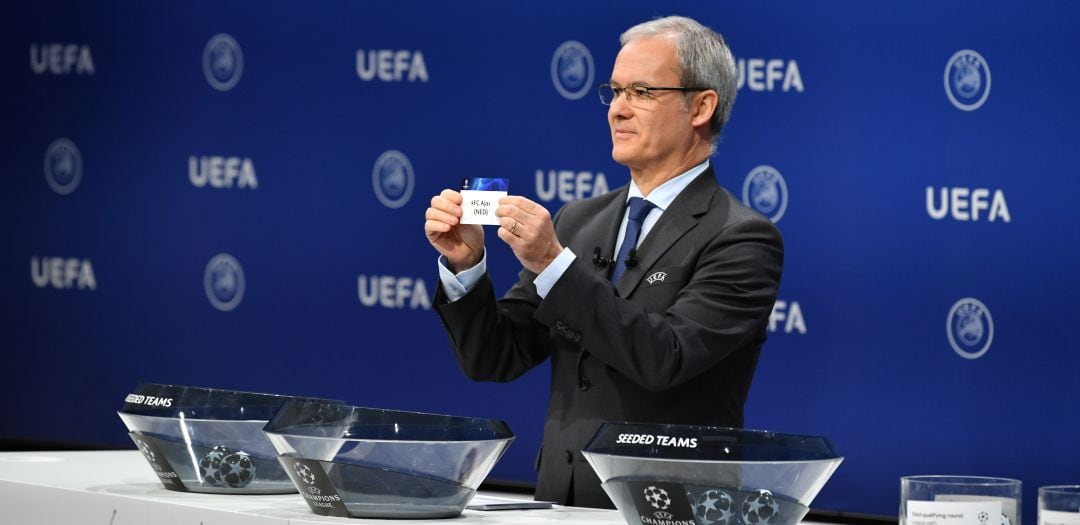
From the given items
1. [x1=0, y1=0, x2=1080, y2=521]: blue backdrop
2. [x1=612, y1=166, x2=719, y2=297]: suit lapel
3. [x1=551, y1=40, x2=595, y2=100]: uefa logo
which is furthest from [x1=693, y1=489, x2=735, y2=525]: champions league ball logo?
[x1=551, y1=40, x2=595, y2=100]: uefa logo

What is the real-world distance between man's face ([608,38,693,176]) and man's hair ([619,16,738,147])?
19 millimetres

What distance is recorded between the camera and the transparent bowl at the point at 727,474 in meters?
2.12

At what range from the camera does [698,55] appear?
127 inches

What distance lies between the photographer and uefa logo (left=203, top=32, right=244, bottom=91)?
606 cm

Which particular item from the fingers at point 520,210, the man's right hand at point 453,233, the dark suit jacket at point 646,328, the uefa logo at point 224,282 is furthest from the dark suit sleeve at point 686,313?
the uefa logo at point 224,282

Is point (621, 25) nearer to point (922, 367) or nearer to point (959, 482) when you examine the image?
point (922, 367)

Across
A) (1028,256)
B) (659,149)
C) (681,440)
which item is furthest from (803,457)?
(1028,256)

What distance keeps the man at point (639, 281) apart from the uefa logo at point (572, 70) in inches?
79.2

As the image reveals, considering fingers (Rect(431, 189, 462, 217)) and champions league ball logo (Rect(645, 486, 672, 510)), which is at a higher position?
fingers (Rect(431, 189, 462, 217))

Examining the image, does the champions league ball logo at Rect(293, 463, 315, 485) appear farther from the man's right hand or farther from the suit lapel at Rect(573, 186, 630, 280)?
the suit lapel at Rect(573, 186, 630, 280)

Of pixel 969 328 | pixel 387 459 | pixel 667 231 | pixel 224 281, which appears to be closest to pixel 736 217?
pixel 667 231

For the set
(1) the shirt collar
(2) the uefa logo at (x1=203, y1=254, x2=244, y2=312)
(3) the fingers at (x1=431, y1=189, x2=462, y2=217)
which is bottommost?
(2) the uefa logo at (x1=203, y1=254, x2=244, y2=312)

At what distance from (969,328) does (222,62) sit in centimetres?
304

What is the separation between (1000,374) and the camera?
4637 mm
